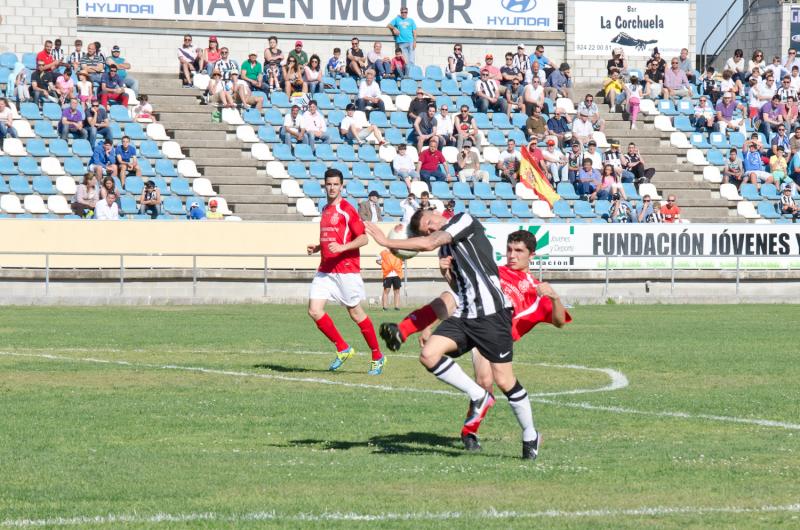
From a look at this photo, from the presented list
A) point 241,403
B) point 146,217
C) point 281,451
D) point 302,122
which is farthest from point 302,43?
point 281,451

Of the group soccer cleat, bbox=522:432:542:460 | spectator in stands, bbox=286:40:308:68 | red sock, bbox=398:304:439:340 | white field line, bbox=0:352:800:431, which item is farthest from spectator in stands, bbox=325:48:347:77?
soccer cleat, bbox=522:432:542:460

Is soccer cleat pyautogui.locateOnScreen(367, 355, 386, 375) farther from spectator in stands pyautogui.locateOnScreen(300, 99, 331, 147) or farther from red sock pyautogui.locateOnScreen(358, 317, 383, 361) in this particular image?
spectator in stands pyautogui.locateOnScreen(300, 99, 331, 147)

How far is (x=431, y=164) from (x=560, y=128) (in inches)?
189

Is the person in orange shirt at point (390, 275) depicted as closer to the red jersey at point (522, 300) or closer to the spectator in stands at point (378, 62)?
the spectator in stands at point (378, 62)

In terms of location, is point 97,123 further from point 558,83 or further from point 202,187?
point 558,83

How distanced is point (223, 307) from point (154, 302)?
1946 mm

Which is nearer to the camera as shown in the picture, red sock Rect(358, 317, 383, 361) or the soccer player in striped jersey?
the soccer player in striped jersey

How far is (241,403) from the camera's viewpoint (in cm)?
1366

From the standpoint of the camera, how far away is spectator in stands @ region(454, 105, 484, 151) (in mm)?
39125

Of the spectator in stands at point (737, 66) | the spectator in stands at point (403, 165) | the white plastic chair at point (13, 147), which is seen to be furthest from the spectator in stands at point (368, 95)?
the spectator in stands at point (737, 66)

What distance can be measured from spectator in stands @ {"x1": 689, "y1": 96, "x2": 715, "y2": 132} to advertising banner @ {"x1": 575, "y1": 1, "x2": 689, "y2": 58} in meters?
4.56

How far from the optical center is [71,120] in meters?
35.3

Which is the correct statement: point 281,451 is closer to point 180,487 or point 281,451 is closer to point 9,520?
point 180,487

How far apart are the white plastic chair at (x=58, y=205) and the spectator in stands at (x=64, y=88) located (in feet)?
11.6
